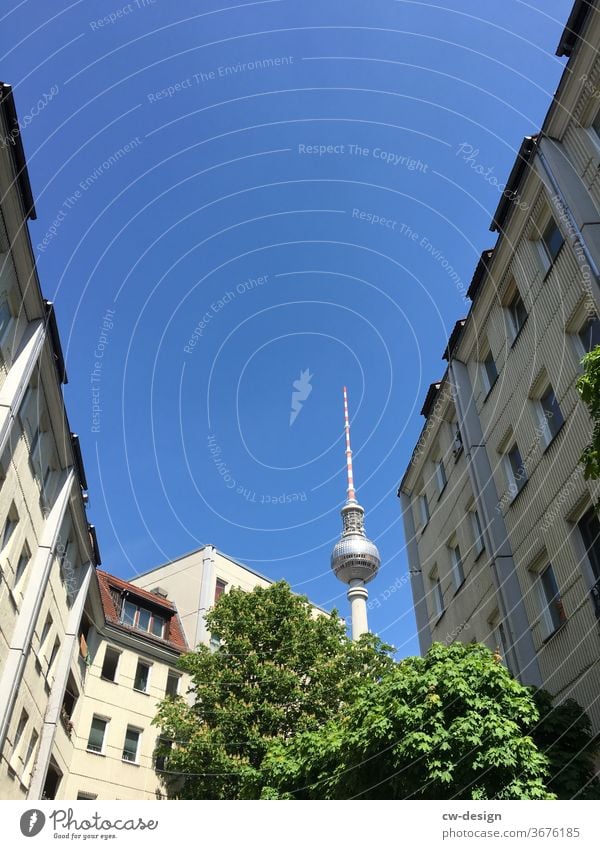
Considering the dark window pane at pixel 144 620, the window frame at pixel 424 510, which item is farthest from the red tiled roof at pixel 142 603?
the window frame at pixel 424 510

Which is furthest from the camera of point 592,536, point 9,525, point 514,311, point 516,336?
point 514,311

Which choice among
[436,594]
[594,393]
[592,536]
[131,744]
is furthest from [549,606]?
[131,744]

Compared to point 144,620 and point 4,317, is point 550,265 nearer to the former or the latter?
point 4,317

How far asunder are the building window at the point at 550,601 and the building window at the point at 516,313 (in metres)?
8.05

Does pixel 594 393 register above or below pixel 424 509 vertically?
below

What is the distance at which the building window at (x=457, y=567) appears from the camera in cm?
2639

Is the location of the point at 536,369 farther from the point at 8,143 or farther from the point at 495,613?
the point at 8,143

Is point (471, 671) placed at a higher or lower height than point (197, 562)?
lower

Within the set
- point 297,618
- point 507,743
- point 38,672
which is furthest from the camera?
point 297,618

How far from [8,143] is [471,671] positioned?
57.5 feet

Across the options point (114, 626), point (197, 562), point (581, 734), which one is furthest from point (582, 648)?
point (197, 562)

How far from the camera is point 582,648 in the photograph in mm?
17000

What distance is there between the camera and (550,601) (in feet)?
64.7

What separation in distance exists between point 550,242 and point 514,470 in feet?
24.3
